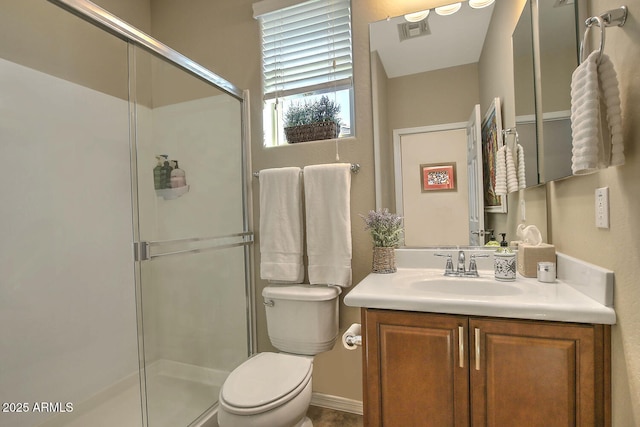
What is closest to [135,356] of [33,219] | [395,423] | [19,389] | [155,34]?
[19,389]

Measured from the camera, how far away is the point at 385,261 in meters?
1.63

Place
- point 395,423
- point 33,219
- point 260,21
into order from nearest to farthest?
point 395,423 < point 33,219 < point 260,21

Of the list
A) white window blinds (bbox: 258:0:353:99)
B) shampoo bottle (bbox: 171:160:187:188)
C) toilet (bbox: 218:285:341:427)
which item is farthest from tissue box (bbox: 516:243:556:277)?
shampoo bottle (bbox: 171:160:187:188)

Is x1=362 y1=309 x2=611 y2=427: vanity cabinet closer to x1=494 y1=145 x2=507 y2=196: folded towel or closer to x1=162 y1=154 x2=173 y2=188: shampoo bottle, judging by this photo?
x1=494 y1=145 x2=507 y2=196: folded towel

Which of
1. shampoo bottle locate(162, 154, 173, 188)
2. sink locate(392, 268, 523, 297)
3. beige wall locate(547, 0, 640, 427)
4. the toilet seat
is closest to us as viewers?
beige wall locate(547, 0, 640, 427)

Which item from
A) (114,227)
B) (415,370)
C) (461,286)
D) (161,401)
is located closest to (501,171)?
(461,286)

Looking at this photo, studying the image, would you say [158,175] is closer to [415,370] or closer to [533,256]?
[415,370]

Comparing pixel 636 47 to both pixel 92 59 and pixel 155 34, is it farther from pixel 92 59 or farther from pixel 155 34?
pixel 155 34

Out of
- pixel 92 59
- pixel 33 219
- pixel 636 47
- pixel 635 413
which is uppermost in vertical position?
pixel 92 59

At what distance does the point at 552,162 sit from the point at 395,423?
1155 millimetres

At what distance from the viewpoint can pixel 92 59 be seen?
1.95 metres

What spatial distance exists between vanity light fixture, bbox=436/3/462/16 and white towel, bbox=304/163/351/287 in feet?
3.08

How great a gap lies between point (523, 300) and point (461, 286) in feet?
1.31

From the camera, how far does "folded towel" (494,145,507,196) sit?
1.55 metres
